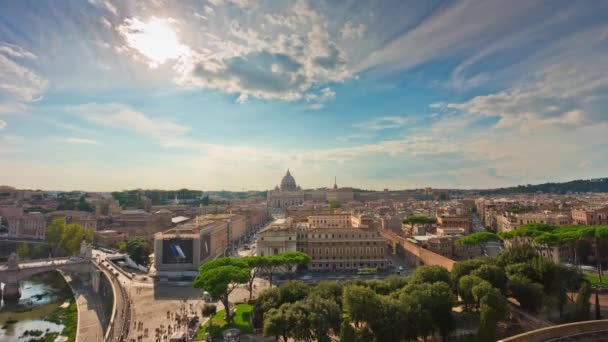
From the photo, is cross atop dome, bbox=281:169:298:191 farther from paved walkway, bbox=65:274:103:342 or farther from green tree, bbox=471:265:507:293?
green tree, bbox=471:265:507:293

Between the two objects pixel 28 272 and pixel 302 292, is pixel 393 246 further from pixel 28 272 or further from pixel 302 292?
pixel 28 272

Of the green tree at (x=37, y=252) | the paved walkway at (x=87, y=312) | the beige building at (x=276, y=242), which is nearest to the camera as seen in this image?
the paved walkway at (x=87, y=312)

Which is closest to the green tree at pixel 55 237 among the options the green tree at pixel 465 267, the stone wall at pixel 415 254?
the stone wall at pixel 415 254

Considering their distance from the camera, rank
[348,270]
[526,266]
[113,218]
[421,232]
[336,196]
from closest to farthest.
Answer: [526,266] → [348,270] → [421,232] → [113,218] → [336,196]

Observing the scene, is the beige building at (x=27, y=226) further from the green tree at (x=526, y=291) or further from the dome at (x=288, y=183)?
the dome at (x=288, y=183)

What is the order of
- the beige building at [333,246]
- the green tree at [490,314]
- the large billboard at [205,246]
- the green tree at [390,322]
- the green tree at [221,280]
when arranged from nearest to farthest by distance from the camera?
the green tree at [490,314]
the green tree at [390,322]
the green tree at [221,280]
the beige building at [333,246]
the large billboard at [205,246]

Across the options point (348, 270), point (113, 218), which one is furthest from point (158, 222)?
point (348, 270)
